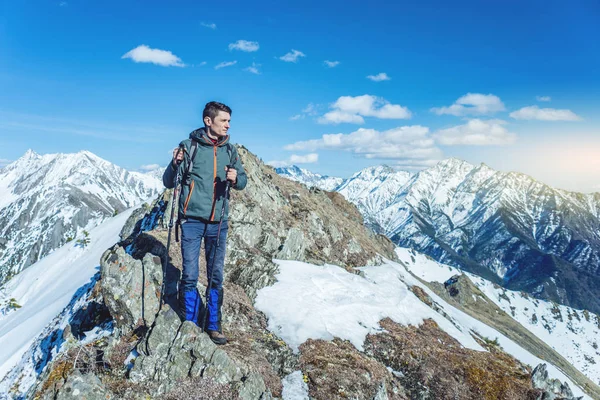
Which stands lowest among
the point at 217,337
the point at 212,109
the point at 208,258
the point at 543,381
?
the point at 543,381

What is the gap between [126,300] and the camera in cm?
1086

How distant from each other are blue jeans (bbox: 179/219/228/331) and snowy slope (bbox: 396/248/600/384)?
485 feet

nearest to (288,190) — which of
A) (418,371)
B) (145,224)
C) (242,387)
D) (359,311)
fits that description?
(145,224)

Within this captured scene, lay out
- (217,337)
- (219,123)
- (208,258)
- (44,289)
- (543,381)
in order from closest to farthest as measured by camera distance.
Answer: (219,123)
(217,337)
(208,258)
(543,381)
(44,289)

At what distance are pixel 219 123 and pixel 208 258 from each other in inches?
150

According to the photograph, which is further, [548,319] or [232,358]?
[548,319]

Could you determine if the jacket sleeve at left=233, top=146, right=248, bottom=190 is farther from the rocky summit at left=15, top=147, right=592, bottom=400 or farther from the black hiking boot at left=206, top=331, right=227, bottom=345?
the black hiking boot at left=206, top=331, right=227, bottom=345

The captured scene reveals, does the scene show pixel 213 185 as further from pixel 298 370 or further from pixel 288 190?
pixel 288 190

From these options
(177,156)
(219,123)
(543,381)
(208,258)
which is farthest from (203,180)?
(543,381)

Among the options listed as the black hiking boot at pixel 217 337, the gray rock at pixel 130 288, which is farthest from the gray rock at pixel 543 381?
the gray rock at pixel 130 288

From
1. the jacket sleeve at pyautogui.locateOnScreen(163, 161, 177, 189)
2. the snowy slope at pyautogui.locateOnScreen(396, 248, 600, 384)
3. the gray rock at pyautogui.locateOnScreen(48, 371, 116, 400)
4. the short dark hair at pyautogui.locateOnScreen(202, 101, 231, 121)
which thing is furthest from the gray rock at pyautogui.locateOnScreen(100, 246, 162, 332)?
the snowy slope at pyautogui.locateOnScreen(396, 248, 600, 384)

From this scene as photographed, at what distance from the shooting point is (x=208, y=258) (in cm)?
978

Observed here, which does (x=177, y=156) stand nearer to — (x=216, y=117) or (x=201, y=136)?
(x=201, y=136)

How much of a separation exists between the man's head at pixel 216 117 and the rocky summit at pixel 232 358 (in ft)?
14.6
